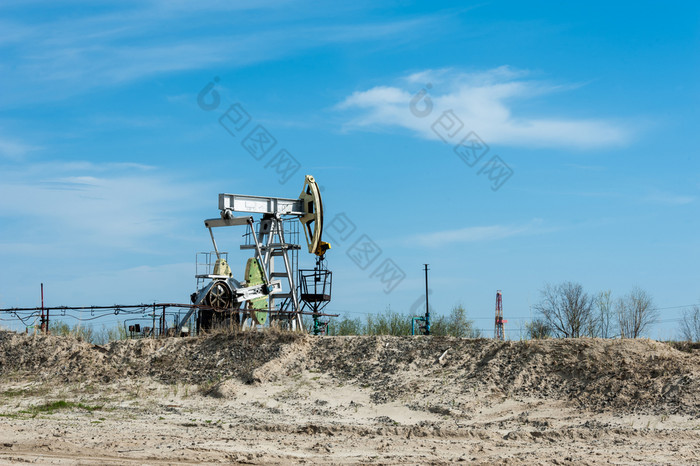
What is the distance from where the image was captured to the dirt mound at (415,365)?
48.9 feet

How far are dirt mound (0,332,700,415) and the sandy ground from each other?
4 centimetres

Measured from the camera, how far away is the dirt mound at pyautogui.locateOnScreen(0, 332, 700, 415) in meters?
14.9

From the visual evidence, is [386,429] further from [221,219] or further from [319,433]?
[221,219]

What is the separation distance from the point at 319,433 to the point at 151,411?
433 centimetres

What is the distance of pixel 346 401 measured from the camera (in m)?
15.7

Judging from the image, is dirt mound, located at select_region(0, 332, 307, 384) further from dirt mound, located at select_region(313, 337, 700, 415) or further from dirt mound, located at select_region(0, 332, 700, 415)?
dirt mound, located at select_region(313, 337, 700, 415)

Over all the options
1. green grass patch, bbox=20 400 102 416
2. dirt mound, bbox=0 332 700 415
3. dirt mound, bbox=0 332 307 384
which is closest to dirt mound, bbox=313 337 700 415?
dirt mound, bbox=0 332 700 415

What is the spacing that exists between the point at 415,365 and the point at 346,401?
2.26 meters

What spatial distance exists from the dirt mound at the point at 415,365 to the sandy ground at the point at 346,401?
0.04 metres

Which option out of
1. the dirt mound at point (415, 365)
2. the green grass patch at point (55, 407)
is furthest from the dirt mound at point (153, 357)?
the green grass patch at point (55, 407)

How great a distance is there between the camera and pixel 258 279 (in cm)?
2448

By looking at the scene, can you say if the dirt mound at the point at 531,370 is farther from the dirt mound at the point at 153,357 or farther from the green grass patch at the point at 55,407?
the green grass patch at the point at 55,407

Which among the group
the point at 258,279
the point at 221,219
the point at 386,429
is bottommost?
the point at 386,429

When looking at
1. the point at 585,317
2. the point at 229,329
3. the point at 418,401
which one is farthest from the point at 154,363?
the point at 585,317
